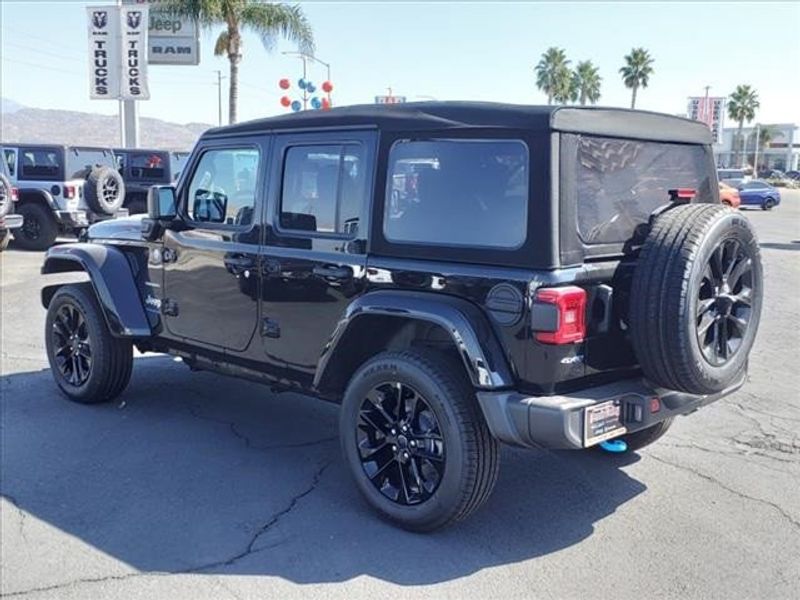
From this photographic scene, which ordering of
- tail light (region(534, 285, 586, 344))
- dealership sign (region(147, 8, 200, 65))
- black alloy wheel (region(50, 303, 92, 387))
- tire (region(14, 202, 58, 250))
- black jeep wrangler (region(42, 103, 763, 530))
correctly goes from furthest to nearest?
1. dealership sign (region(147, 8, 200, 65))
2. tire (region(14, 202, 58, 250))
3. black alloy wheel (region(50, 303, 92, 387))
4. black jeep wrangler (region(42, 103, 763, 530))
5. tail light (region(534, 285, 586, 344))

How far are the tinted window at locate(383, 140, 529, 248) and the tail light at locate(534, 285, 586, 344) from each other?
11.4 inches

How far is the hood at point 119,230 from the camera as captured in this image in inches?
209

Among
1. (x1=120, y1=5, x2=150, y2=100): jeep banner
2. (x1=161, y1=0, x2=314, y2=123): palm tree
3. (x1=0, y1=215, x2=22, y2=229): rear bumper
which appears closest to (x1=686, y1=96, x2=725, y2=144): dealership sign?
(x1=161, y1=0, x2=314, y2=123): palm tree

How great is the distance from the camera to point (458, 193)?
3.52 meters

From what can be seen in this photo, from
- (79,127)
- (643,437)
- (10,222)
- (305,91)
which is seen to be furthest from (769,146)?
(79,127)

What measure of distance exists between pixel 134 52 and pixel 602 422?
67.1 ft

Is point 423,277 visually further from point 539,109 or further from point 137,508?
point 137,508

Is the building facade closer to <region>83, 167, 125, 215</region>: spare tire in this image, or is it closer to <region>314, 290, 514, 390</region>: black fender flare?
<region>83, 167, 125, 215</region>: spare tire

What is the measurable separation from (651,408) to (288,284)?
1.96m

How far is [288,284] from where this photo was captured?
13.6 feet

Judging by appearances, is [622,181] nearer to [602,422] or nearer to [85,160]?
[602,422]

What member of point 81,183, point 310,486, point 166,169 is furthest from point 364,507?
point 166,169

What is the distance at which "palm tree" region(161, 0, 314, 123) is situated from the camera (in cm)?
2292

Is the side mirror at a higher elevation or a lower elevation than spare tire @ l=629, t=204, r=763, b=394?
higher
